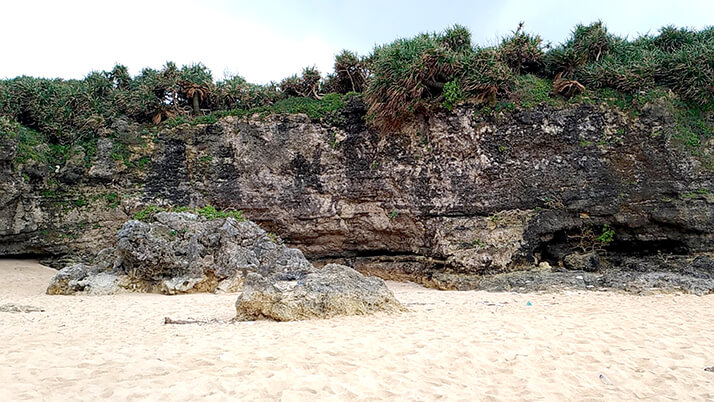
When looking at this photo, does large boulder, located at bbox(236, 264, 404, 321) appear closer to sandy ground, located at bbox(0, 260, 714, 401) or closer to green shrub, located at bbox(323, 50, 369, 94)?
sandy ground, located at bbox(0, 260, 714, 401)

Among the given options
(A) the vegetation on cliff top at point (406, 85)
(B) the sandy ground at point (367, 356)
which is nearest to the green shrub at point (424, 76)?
(A) the vegetation on cliff top at point (406, 85)

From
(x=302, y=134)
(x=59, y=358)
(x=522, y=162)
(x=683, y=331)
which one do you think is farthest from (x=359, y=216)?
(x=59, y=358)

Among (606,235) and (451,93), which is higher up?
(451,93)

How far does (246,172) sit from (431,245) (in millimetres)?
7215

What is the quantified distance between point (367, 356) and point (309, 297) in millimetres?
2469

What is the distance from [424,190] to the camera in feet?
46.4

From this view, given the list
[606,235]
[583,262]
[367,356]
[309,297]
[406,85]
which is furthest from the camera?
[406,85]

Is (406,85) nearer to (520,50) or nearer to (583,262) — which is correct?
(520,50)

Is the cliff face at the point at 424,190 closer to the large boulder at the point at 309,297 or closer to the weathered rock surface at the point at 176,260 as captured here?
the weathered rock surface at the point at 176,260

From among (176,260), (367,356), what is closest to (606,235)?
(367,356)

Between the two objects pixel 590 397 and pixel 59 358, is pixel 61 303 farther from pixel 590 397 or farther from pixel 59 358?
pixel 590 397

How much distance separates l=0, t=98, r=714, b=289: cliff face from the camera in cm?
1238

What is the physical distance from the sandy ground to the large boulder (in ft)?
1.04

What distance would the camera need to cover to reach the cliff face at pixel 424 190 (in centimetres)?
1238
